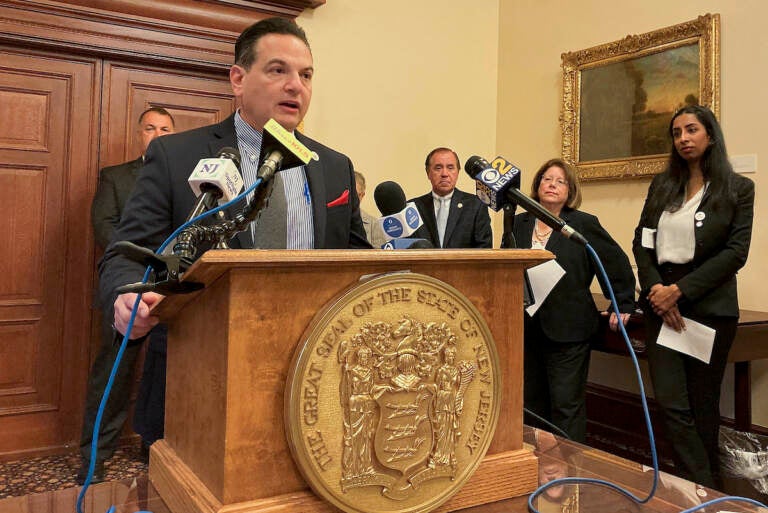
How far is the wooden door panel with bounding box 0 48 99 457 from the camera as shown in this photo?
3.49 metres

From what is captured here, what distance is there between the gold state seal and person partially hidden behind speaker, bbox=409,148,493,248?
2979mm

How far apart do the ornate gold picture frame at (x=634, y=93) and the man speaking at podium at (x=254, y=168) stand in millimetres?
3287

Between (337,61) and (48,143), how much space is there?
1957 mm

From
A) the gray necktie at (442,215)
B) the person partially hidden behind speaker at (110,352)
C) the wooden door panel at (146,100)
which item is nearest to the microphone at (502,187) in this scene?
the person partially hidden behind speaker at (110,352)

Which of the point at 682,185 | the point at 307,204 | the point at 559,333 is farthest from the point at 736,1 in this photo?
the point at 307,204

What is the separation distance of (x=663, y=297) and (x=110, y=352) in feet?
8.63

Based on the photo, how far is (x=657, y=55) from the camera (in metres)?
4.24

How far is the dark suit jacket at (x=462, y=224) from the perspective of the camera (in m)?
4.00

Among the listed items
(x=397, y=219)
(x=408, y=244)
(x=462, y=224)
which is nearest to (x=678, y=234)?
(x=462, y=224)

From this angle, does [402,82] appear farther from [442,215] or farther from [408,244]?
[408,244]

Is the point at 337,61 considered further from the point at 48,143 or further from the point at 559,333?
the point at 559,333

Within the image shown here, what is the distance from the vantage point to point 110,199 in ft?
11.3

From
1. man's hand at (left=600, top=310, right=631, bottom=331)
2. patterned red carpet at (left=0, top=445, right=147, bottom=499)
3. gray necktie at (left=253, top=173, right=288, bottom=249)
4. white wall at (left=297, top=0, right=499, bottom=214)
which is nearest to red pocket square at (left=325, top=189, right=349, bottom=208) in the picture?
gray necktie at (left=253, top=173, right=288, bottom=249)

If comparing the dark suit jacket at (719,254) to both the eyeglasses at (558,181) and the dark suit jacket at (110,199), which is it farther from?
the dark suit jacket at (110,199)
